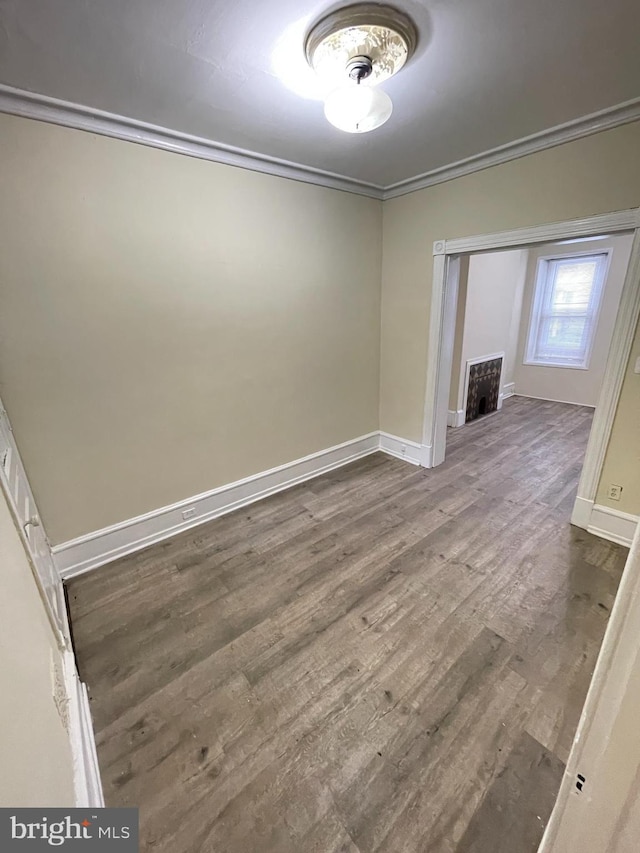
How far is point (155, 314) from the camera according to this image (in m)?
2.16

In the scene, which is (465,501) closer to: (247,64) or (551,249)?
(247,64)

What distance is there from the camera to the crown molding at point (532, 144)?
6.04ft

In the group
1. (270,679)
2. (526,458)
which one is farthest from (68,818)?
(526,458)

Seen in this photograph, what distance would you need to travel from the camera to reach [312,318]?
2.93 m

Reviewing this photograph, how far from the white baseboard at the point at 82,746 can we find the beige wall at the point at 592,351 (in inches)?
234

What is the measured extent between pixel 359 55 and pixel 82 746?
2.75m

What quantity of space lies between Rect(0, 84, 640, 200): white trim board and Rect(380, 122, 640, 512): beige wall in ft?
0.21

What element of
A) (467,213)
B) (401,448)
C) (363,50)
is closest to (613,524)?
(401,448)

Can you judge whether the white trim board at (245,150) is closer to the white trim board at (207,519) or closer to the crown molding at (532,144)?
the crown molding at (532,144)

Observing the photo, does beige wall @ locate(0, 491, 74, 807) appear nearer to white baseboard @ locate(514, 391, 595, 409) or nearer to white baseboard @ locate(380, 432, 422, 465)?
white baseboard @ locate(380, 432, 422, 465)

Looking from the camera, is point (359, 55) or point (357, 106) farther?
point (357, 106)

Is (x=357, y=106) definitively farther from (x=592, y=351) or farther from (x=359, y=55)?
(x=592, y=351)

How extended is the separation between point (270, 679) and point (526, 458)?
10.8 ft

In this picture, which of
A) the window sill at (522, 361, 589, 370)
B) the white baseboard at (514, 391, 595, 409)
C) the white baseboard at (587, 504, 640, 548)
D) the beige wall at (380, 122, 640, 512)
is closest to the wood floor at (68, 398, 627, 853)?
the white baseboard at (587, 504, 640, 548)
